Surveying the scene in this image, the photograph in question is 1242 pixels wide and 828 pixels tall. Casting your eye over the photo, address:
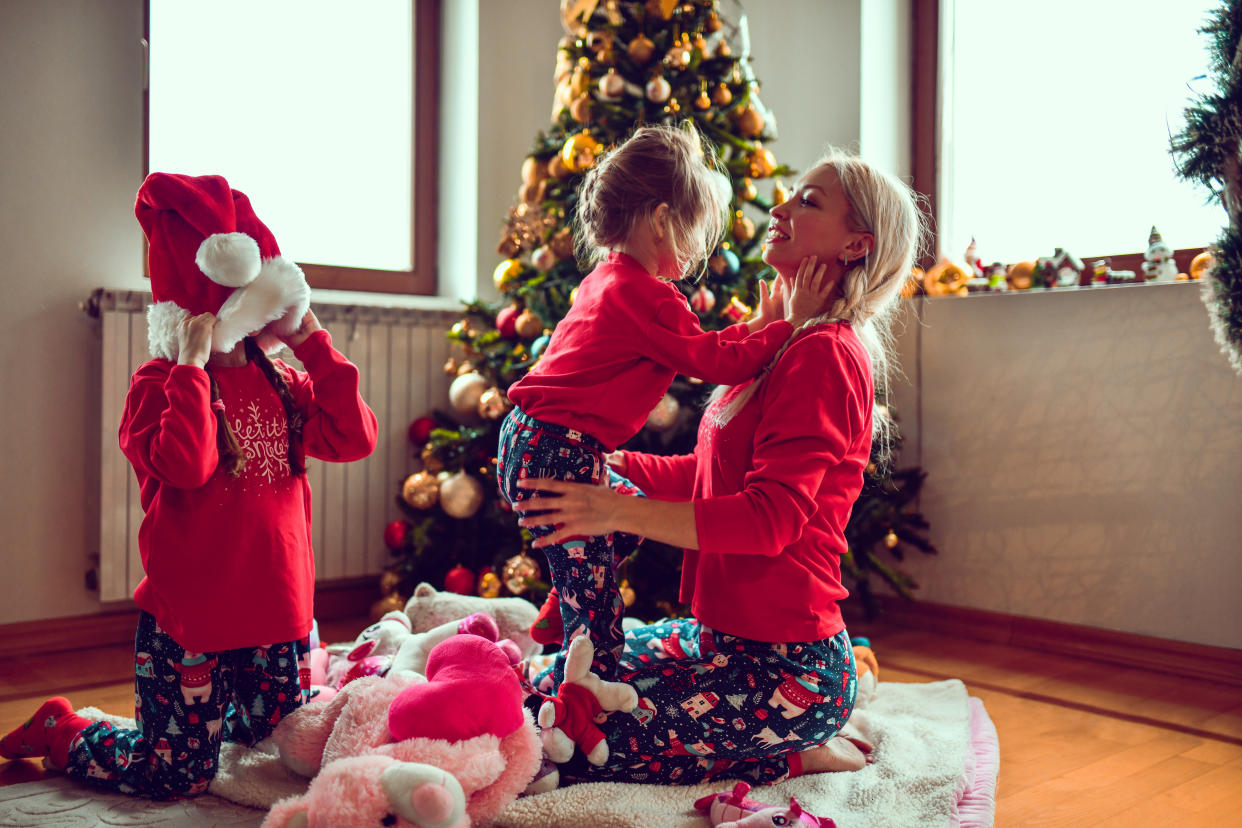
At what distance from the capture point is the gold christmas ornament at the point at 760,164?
258cm

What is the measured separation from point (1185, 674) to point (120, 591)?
265cm

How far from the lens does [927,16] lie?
3.28m

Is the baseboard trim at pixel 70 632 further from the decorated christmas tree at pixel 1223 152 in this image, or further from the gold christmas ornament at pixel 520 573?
the decorated christmas tree at pixel 1223 152

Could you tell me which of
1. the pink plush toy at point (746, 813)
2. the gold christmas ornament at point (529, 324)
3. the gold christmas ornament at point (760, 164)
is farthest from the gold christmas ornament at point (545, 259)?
the pink plush toy at point (746, 813)

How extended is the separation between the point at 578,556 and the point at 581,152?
1.34 m

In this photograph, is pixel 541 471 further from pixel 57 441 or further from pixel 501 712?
pixel 57 441

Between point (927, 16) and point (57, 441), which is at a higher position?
point (927, 16)

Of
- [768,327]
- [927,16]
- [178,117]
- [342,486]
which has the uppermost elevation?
[927,16]

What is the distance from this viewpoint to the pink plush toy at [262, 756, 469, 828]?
115cm

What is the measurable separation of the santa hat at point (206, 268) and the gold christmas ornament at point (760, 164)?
56.7 inches

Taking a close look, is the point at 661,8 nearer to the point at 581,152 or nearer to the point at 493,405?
the point at 581,152

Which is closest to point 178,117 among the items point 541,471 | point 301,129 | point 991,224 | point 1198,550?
point 301,129

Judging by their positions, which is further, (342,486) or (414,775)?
(342,486)

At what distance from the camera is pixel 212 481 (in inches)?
56.3
